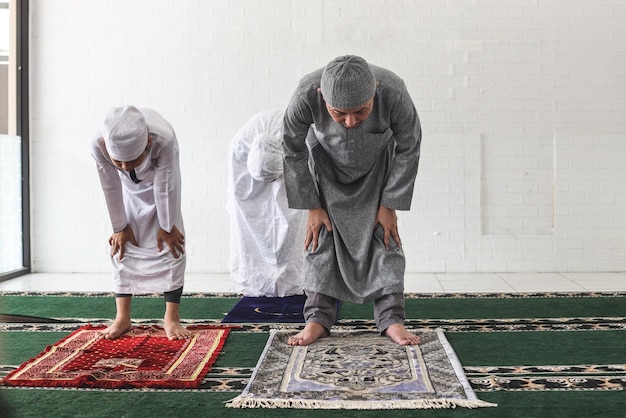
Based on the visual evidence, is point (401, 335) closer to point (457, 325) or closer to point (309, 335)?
point (309, 335)

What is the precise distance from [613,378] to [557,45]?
3.73 metres

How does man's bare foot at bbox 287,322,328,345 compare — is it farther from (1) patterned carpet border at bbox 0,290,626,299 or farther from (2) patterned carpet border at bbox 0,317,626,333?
(1) patterned carpet border at bbox 0,290,626,299

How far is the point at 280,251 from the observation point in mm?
4008

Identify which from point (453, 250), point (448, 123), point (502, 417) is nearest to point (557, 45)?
point (448, 123)

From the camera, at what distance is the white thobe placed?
3.00 metres

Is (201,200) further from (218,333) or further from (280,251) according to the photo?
(218,333)

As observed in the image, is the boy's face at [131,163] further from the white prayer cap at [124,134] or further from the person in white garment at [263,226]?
the person in white garment at [263,226]

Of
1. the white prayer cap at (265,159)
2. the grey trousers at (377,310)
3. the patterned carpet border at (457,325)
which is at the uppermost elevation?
the white prayer cap at (265,159)

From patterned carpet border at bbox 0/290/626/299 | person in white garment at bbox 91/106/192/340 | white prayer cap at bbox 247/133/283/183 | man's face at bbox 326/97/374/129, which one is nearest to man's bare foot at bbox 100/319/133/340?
person in white garment at bbox 91/106/192/340

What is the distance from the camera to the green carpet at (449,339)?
2.16 m

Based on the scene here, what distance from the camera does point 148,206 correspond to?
314 cm

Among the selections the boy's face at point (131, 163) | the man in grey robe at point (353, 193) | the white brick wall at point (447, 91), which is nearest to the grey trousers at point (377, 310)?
the man in grey robe at point (353, 193)

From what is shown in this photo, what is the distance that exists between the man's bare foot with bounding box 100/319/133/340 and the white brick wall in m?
2.48

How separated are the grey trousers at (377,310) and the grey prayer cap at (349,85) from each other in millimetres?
914
